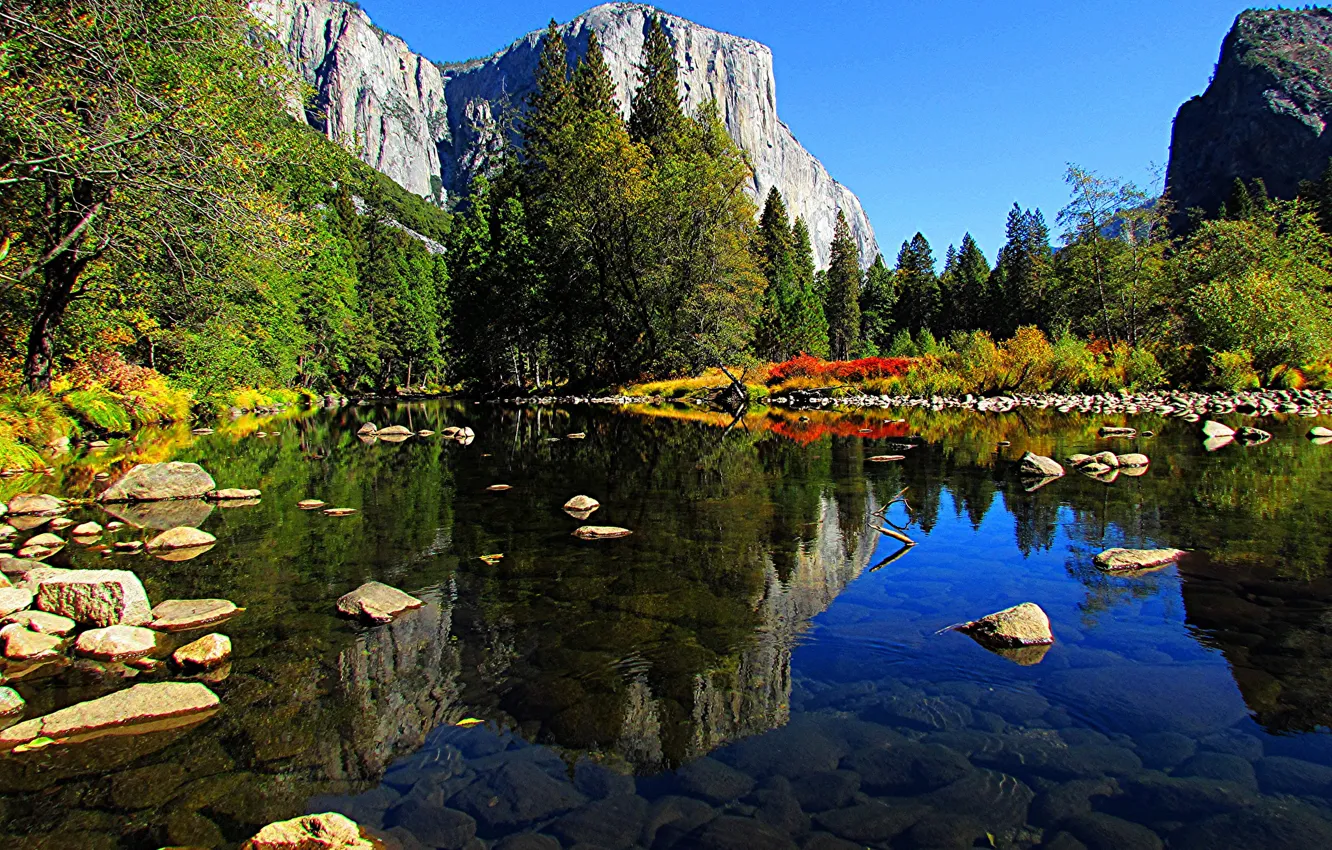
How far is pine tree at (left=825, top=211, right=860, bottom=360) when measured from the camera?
7956 cm

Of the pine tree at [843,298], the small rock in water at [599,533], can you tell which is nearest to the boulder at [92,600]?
the small rock in water at [599,533]

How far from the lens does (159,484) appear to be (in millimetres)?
10844

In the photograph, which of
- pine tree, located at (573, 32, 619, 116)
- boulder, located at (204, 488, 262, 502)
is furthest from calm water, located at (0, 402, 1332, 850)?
pine tree, located at (573, 32, 619, 116)

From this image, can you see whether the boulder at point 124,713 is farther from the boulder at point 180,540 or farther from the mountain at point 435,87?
the mountain at point 435,87

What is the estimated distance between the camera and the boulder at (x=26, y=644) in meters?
4.77

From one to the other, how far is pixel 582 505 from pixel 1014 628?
6.12 m

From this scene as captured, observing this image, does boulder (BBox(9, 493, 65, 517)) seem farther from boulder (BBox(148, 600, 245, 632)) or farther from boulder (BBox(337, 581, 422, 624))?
boulder (BBox(337, 581, 422, 624))

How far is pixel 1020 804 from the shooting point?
10.6ft

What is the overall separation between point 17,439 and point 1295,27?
203 meters

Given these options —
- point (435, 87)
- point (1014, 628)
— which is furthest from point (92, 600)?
point (435, 87)

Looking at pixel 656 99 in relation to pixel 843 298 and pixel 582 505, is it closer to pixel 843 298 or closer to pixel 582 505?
pixel 843 298

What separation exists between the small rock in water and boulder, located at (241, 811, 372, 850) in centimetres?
531

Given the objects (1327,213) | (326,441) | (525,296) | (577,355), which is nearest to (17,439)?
(326,441)

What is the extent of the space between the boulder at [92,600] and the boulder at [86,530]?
3.46 meters
